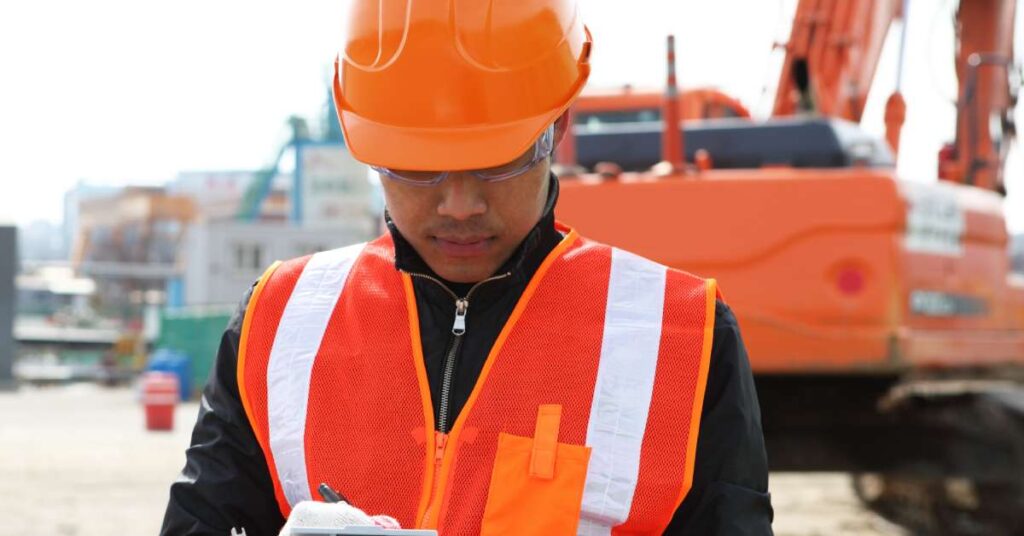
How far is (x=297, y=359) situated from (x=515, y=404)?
0.37 m

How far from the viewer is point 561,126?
2.17 metres

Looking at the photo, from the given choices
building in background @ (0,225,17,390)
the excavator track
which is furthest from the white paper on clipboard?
building in background @ (0,225,17,390)

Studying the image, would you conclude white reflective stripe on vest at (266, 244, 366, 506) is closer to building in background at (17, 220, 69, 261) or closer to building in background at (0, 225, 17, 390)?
building in background at (0, 225, 17, 390)

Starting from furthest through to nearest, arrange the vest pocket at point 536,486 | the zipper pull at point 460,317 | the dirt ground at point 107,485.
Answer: the dirt ground at point 107,485 < the zipper pull at point 460,317 < the vest pocket at point 536,486

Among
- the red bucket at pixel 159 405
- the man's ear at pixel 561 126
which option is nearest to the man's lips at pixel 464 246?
the man's ear at pixel 561 126

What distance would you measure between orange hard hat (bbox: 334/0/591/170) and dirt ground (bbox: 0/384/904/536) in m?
6.49

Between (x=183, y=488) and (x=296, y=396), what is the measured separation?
22 cm

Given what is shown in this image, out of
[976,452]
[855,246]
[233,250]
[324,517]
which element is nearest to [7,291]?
[233,250]

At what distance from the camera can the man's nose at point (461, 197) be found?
197cm

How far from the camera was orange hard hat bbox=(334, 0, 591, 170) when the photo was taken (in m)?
1.97

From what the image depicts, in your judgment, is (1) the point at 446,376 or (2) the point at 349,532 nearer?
(2) the point at 349,532

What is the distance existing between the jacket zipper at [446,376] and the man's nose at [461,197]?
0.44 feet

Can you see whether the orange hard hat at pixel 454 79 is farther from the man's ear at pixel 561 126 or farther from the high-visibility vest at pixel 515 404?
the high-visibility vest at pixel 515 404

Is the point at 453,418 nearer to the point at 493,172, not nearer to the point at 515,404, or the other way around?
the point at 515,404
